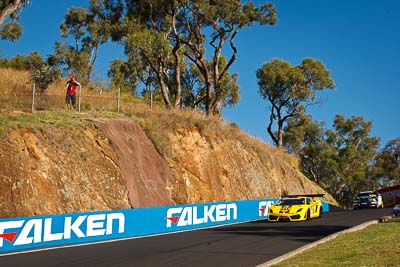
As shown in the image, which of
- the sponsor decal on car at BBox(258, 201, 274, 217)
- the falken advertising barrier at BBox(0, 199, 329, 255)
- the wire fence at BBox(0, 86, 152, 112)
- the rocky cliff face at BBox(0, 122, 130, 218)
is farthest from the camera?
the sponsor decal on car at BBox(258, 201, 274, 217)

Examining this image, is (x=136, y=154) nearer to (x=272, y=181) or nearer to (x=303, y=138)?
(x=272, y=181)

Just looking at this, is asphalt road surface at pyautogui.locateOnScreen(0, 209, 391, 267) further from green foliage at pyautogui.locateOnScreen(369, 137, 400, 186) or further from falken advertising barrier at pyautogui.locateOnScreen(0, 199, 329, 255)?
green foliage at pyautogui.locateOnScreen(369, 137, 400, 186)

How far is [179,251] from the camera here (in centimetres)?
1526

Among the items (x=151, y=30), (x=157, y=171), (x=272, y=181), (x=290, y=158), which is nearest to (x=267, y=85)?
(x=290, y=158)

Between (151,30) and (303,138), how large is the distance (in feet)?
148

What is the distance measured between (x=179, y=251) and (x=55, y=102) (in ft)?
54.7

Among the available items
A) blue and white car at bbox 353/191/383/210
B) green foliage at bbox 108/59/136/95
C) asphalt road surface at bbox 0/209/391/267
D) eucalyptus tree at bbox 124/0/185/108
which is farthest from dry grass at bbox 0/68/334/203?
green foliage at bbox 108/59/136/95

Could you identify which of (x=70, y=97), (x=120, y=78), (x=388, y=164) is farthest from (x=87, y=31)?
(x=388, y=164)

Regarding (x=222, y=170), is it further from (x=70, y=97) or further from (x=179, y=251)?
(x=179, y=251)

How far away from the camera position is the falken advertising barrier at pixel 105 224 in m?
15.9

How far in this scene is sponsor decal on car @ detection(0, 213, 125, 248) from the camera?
1569cm

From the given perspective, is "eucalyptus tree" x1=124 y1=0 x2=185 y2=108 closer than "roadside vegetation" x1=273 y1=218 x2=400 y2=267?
No

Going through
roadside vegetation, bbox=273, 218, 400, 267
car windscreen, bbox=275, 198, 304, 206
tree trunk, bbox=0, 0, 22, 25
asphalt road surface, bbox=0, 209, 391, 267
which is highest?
tree trunk, bbox=0, 0, 22, 25

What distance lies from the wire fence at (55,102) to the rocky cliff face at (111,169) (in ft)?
7.91
